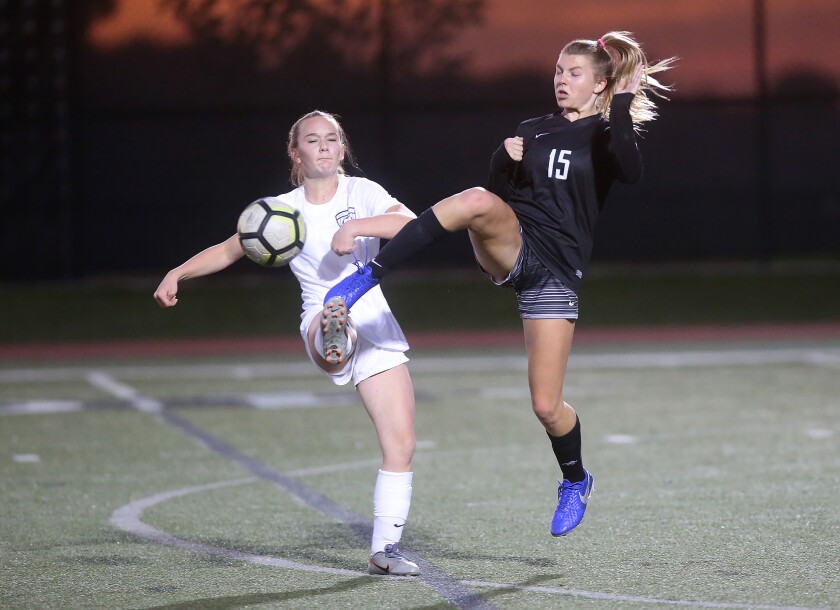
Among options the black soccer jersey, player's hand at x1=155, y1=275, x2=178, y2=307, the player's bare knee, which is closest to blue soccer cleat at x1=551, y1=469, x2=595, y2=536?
the player's bare knee

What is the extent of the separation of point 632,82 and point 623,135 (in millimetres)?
315

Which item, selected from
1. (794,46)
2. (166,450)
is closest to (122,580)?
(166,450)

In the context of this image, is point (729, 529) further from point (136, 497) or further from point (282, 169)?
point (282, 169)

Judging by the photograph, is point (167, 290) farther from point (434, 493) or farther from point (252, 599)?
point (434, 493)

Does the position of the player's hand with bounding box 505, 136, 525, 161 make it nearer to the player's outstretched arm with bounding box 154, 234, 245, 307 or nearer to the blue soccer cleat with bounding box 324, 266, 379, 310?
the blue soccer cleat with bounding box 324, 266, 379, 310

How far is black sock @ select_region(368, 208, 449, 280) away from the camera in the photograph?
4.71 metres

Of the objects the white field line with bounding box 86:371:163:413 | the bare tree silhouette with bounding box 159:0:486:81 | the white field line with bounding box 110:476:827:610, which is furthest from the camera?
the bare tree silhouette with bounding box 159:0:486:81

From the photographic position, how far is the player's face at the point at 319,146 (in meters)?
4.99

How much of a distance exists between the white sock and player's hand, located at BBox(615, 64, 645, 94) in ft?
5.49

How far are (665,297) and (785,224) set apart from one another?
22.3ft

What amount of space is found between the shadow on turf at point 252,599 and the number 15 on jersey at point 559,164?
5.51 ft

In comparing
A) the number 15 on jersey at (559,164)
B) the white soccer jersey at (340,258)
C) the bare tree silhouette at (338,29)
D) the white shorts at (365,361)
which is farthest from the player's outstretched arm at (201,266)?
the bare tree silhouette at (338,29)

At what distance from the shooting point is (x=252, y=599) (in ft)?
15.2

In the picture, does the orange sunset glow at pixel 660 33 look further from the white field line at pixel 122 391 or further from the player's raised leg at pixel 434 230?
the player's raised leg at pixel 434 230
